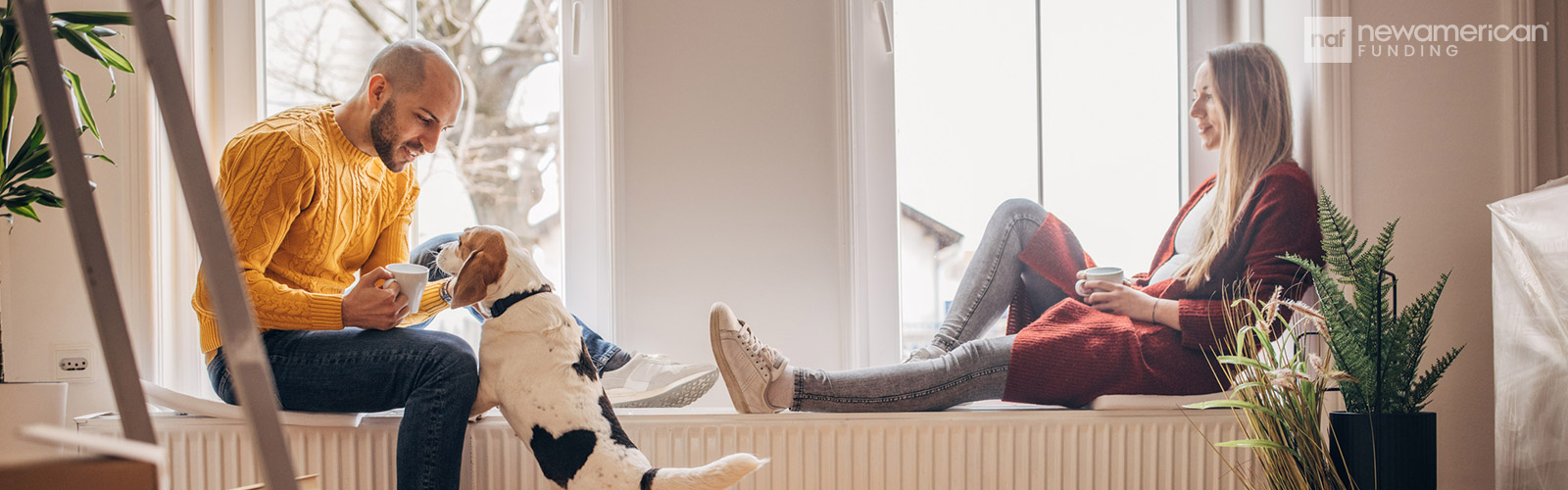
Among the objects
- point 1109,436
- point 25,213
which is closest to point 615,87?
point 25,213

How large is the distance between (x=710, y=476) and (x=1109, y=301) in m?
1.11

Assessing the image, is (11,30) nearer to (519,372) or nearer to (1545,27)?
(519,372)

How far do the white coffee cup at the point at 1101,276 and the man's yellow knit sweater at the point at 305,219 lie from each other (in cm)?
146

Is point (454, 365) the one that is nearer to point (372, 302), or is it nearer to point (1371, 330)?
point (372, 302)

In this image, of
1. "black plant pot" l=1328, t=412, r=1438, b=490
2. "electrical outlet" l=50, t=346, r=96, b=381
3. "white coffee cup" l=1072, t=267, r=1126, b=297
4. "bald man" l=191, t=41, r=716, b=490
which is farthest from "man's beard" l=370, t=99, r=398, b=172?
"black plant pot" l=1328, t=412, r=1438, b=490

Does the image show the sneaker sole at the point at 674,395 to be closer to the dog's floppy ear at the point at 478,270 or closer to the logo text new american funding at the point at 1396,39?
the dog's floppy ear at the point at 478,270

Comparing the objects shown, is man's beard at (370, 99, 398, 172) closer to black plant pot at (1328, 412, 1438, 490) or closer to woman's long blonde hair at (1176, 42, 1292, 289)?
woman's long blonde hair at (1176, 42, 1292, 289)

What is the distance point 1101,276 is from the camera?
2.23 meters

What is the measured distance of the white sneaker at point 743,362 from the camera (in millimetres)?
1931

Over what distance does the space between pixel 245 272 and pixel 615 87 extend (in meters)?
0.93

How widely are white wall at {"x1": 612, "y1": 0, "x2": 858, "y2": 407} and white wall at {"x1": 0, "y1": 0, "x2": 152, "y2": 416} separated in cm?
108

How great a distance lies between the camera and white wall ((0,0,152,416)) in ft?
7.00

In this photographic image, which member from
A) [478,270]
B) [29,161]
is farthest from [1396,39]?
[29,161]

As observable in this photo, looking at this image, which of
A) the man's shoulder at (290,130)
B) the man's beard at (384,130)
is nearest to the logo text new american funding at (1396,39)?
the man's beard at (384,130)
